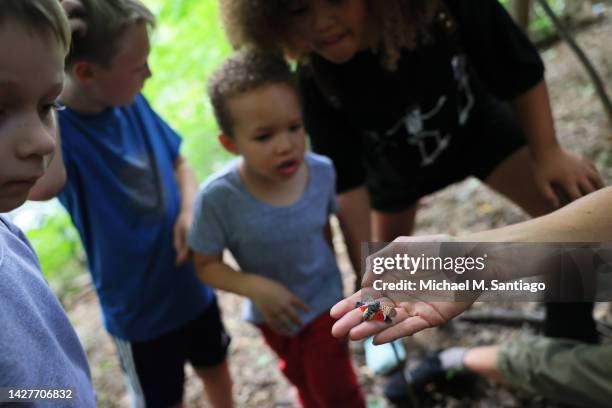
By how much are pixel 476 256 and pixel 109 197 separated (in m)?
1.33

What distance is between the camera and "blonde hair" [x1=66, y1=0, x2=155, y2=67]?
165cm

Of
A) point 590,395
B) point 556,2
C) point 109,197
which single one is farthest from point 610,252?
point 556,2

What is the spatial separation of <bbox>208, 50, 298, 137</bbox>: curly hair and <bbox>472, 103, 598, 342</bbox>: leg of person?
0.87 m

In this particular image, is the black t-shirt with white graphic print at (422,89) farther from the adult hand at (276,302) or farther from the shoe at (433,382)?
the shoe at (433,382)

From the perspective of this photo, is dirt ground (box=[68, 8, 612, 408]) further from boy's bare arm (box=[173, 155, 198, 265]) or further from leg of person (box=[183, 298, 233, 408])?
boy's bare arm (box=[173, 155, 198, 265])

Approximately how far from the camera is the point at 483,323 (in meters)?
2.64

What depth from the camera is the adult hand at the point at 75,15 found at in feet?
5.11

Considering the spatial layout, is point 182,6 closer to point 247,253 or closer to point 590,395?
point 247,253

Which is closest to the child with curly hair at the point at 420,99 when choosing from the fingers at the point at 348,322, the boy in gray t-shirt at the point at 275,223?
the boy in gray t-shirt at the point at 275,223

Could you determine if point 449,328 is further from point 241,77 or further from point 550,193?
point 241,77

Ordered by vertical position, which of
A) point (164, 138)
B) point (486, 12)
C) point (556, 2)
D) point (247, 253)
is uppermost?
point (556, 2)

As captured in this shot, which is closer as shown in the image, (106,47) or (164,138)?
(106,47)

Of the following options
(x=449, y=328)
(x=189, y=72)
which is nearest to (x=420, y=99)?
(x=449, y=328)

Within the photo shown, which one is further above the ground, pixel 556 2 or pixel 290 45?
pixel 556 2
